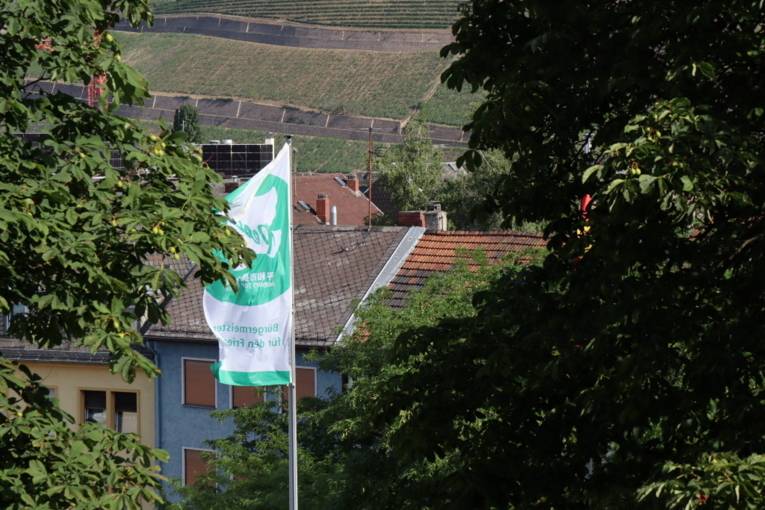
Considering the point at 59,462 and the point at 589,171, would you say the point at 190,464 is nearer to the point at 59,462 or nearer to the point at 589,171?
the point at 59,462

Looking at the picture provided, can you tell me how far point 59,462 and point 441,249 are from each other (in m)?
24.2

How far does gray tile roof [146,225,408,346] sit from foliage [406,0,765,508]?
836 inches

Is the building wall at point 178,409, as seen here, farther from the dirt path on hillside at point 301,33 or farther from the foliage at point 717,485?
the dirt path on hillside at point 301,33

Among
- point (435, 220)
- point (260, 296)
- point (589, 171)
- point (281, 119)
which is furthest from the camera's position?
point (281, 119)

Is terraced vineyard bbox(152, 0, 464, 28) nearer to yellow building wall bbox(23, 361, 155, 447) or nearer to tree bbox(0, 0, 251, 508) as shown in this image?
yellow building wall bbox(23, 361, 155, 447)

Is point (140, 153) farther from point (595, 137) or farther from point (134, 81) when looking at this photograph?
point (595, 137)

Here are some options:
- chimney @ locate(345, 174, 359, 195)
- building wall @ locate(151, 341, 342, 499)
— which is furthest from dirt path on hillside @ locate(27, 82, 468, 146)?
building wall @ locate(151, 341, 342, 499)

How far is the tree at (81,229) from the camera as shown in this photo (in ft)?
36.5

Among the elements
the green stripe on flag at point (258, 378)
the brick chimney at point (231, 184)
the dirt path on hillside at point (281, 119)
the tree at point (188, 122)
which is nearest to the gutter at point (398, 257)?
the brick chimney at point (231, 184)

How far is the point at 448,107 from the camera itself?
141 metres

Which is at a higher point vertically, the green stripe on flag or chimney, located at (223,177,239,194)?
chimney, located at (223,177,239,194)

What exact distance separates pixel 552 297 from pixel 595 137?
123 centimetres

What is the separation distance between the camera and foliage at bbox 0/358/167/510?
429 inches

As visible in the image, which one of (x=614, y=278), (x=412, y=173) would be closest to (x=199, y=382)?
(x=614, y=278)
